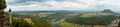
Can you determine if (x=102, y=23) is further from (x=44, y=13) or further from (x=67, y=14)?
(x=44, y=13)

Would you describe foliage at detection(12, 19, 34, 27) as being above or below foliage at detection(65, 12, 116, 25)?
below

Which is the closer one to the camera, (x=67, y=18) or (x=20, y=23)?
(x=20, y=23)

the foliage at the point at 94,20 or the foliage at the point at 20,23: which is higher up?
the foliage at the point at 94,20

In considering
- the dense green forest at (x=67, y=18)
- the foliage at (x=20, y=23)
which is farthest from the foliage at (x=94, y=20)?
the foliage at (x=20, y=23)

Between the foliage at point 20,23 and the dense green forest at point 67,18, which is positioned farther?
the dense green forest at point 67,18

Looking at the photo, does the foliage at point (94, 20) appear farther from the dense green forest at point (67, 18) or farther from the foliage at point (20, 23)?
the foliage at point (20, 23)

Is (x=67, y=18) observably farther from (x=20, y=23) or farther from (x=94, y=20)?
(x=20, y=23)

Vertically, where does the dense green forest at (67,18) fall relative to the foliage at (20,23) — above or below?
above

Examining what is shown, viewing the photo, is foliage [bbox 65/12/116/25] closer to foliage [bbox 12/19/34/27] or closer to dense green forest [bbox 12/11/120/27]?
dense green forest [bbox 12/11/120/27]

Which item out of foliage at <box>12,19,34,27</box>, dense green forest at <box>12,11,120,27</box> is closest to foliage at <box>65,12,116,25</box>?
dense green forest at <box>12,11,120,27</box>

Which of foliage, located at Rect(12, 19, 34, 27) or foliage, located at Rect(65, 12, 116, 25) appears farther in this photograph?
foliage, located at Rect(65, 12, 116, 25)

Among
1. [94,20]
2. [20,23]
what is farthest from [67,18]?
[20,23]
